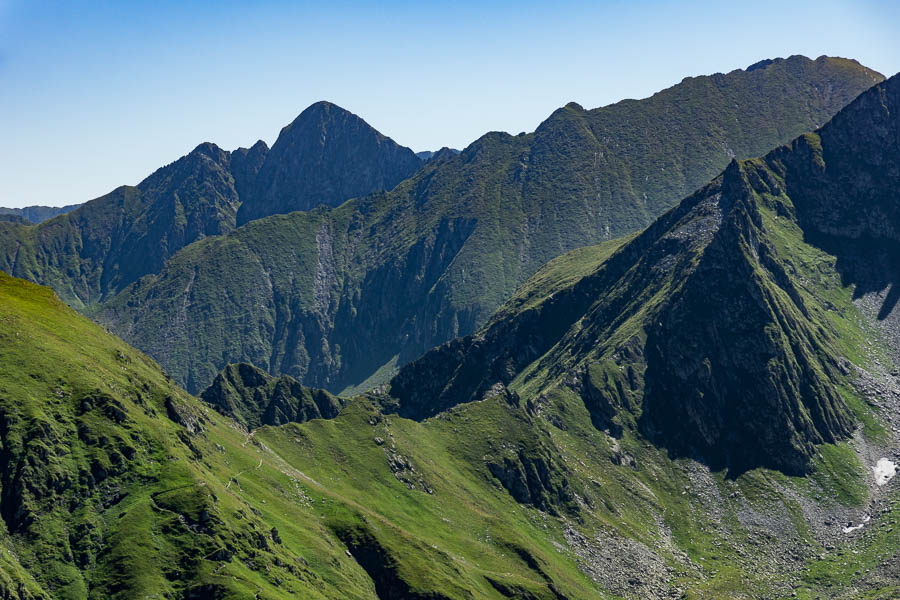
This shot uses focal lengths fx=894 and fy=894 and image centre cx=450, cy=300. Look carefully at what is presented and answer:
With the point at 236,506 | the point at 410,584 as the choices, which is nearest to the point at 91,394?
the point at 236,506

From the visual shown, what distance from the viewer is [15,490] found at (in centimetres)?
17000

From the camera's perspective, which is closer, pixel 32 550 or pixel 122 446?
pixel 32 550

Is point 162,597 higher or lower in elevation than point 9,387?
lower

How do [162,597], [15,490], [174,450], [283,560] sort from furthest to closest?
[174,450]
[283,560]
[15,490]
[162,597]

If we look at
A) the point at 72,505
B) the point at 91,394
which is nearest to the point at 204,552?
the point at 72,505

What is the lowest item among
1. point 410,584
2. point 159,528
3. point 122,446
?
point 410,584

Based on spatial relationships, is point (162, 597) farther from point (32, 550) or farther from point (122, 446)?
point (122, 446)

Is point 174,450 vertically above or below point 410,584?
above

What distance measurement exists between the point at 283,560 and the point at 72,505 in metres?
42.5

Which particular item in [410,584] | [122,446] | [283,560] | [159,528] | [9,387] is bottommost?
[410,584]

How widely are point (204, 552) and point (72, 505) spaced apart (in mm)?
27873

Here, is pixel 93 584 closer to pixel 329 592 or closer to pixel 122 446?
pixel 122 446

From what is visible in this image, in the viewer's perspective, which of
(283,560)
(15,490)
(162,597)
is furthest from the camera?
(283,560)

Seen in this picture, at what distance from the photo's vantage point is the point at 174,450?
194625 mm
